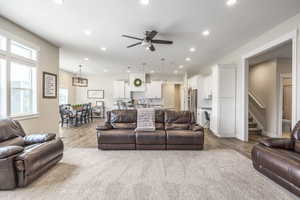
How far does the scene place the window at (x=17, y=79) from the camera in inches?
143

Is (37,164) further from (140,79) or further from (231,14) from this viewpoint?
(140,79)

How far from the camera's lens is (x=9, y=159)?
2238 millimetres

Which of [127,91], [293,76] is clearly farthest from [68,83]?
[293,76]

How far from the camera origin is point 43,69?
4906 mm


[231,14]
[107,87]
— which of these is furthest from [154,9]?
[107,87]

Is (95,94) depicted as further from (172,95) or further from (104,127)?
(104,127)

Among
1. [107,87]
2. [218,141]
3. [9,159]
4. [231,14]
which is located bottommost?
[218,141]

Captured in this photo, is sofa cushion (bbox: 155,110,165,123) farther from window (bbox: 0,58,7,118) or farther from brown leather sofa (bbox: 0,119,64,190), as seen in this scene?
window (bbox: 0,58,7,118)

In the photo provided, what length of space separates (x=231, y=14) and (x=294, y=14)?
1271 millimetres

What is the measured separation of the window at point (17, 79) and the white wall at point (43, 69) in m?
0.18

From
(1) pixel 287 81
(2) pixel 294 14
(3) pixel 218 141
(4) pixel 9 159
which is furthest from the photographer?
(1) pixel 287 81

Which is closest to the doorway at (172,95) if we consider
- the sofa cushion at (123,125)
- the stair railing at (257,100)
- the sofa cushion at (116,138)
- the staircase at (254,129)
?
the stair railing at (257,100)

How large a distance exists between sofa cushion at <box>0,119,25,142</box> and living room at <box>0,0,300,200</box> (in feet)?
0.07

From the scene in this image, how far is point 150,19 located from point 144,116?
248 centimetres
